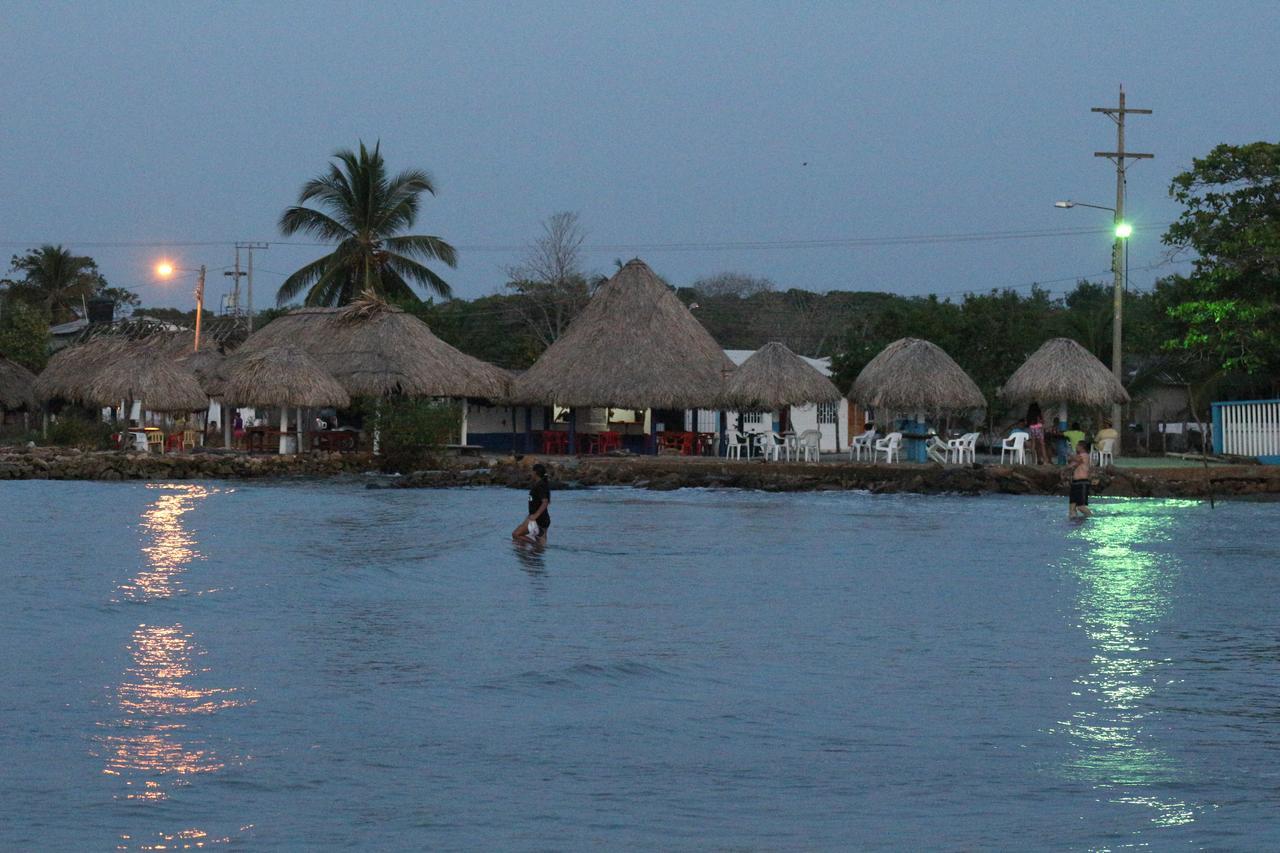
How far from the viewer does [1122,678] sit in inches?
403

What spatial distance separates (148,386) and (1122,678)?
1266 inches

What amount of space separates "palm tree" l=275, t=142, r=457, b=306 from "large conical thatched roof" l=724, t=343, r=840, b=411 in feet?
39.1

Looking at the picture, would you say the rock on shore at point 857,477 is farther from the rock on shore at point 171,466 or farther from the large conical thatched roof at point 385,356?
the large conical thatched roof at point 385,356

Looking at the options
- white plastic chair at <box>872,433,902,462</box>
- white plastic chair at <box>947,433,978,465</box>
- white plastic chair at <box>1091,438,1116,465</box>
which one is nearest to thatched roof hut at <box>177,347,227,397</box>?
white plastic chair at <box>872,433,902,462</box>

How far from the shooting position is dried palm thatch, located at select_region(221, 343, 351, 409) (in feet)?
116

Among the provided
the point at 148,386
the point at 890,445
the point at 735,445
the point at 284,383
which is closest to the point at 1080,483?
the point at 890,445

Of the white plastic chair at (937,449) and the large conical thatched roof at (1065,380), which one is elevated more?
the large conical thatched roof at (1065,380)

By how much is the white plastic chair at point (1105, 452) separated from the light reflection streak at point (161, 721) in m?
20.5

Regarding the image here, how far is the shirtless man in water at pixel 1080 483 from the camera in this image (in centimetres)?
2242

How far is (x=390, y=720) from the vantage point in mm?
8773

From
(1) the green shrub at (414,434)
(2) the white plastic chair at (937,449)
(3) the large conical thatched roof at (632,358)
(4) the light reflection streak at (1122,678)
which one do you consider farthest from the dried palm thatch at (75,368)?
(4) the light reflection streak at (1122,678)

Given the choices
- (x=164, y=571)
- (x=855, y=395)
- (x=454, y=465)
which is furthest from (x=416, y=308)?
(x=164, y=571)

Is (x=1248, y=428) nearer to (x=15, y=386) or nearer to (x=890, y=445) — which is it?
(x=890, y=445)

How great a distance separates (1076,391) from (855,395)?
5.07 meters
